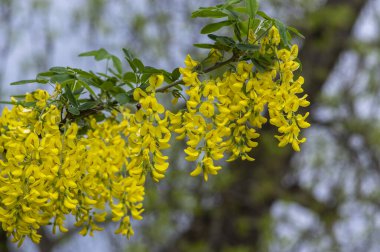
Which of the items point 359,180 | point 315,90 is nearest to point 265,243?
point 359,180

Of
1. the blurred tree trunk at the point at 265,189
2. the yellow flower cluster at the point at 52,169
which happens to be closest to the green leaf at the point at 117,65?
the yellow flower cluster at the point at 52,169

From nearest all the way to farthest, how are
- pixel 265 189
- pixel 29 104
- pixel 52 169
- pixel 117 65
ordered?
pixel 52 169
pixel 29 104
pixel 117 65
pixel 265 189

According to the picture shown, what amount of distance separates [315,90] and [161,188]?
1496 mm

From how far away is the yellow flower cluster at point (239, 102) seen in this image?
4.17 ft

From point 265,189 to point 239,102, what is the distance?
139 inches

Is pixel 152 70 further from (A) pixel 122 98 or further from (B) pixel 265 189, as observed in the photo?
(B) pixel 265 189

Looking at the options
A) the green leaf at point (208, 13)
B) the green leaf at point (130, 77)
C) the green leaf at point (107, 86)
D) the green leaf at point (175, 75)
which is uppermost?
the green leaf at point (208, 13)

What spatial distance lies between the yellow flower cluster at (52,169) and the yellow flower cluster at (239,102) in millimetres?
130

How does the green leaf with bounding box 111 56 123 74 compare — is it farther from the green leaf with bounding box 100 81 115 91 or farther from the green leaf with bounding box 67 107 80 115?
the green leaf with bounding box 67 107 80 115

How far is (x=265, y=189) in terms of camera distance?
473 cm

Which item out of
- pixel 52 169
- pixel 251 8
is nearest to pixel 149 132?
pixel 52 169

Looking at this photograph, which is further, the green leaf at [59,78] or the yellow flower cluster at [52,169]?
the green leaf at [59,78]

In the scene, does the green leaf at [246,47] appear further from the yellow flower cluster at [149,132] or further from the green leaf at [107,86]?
the green leaf at [107,86]

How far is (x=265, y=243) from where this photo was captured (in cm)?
495
